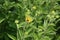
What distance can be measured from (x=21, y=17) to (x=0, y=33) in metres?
0.37

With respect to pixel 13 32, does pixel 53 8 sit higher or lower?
higher

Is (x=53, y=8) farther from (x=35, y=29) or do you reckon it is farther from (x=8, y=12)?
(x=8, y=12)

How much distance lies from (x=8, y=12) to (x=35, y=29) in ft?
1.30

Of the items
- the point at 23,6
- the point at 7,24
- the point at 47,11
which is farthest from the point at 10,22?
the point at 47,11

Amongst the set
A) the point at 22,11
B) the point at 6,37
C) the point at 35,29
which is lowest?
the point at 6,37

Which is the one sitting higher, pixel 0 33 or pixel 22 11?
pixel 22 11

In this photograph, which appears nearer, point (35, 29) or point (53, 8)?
point (35, 29)

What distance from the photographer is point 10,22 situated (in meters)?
2.25

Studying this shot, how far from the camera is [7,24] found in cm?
234

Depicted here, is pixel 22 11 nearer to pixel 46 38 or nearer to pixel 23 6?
pixel 23 6

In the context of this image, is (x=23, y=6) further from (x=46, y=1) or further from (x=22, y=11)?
(x=46, y=1)

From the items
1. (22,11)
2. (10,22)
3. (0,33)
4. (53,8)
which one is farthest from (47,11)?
(0,33)

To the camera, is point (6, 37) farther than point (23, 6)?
Yes

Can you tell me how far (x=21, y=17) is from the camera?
2205mm
